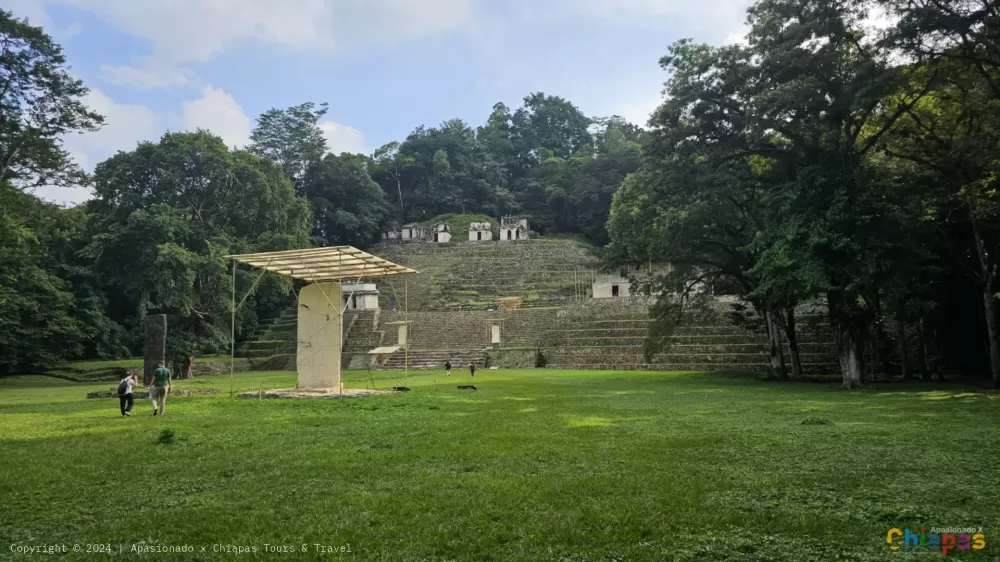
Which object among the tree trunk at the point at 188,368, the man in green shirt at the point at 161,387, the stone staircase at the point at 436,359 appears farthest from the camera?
the stone staircase at the point at 436,359

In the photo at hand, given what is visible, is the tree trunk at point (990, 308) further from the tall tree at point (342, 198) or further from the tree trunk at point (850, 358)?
the tall tree at point (342, 198)

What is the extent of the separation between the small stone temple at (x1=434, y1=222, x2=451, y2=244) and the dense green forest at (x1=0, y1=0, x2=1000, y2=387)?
22.2 metres

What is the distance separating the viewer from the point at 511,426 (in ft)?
30.6

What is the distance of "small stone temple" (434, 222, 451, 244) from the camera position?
197 feet

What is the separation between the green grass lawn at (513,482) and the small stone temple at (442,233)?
4915 centimetres

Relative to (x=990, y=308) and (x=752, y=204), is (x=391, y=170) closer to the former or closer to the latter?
(x=752, y=204)

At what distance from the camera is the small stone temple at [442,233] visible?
60.0 meters

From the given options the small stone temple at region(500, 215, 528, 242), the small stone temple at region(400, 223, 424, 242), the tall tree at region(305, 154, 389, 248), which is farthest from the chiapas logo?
the small stone temple at region(400, 223, 424, 242)

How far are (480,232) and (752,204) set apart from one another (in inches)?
1599

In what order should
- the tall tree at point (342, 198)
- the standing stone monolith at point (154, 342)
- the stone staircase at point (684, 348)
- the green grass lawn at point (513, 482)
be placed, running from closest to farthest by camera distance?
the green grass lawn at point (513, 482), the standing stone monolith at point (154, 342), the stone staircase at point (684, 348), the tall tree at point (342, 198)

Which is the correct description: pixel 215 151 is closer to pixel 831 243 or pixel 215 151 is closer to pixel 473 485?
pixel 831 243

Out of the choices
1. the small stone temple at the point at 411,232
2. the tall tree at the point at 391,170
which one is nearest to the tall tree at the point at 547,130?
the tall tree at the point at 391,170

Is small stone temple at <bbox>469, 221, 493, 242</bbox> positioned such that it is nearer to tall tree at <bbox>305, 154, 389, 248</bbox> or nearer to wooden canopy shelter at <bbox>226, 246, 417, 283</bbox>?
tall tree at <bbox>305, 154, 389, 248</bbox>

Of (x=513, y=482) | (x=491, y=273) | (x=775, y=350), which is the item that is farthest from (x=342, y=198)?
(x=513, y=482)
